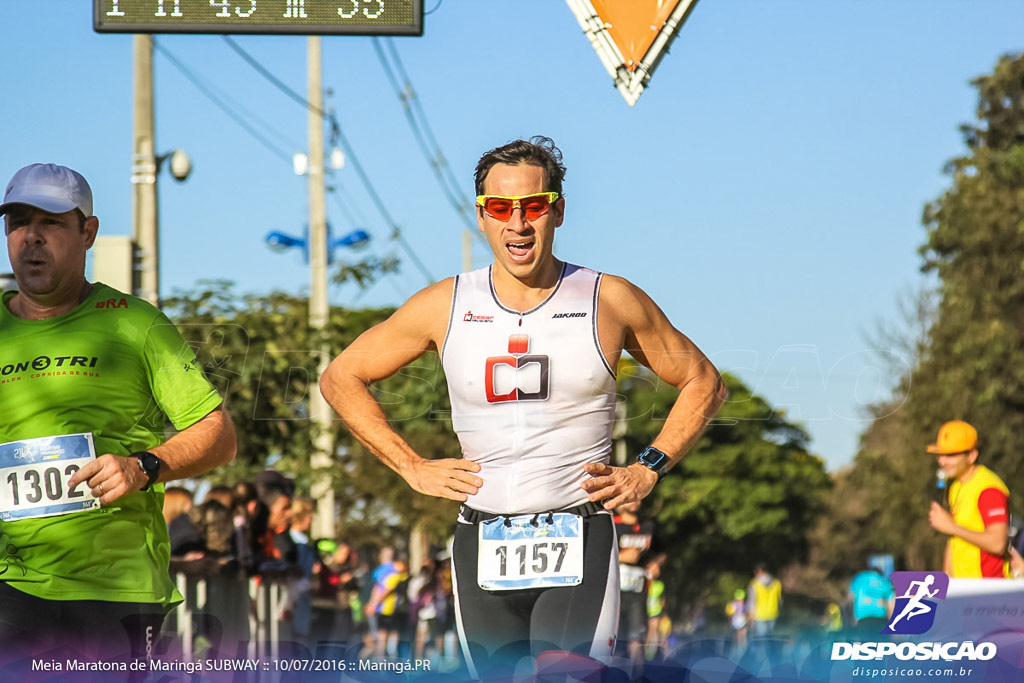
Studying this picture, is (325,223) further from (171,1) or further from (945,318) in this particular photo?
(945,318)

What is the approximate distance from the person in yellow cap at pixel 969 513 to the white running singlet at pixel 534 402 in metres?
3.42

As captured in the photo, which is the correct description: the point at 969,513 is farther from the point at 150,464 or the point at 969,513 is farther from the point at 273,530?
the point at 150,464

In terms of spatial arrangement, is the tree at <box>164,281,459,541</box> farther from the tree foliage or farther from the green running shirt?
the tree foliage

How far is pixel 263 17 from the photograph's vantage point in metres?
6.46

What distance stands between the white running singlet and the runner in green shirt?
791 millimetres

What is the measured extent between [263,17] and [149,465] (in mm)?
2656

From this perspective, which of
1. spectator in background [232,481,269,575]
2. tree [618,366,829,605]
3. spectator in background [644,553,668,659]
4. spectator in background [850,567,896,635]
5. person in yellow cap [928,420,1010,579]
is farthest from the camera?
tree [618,366,829,605]

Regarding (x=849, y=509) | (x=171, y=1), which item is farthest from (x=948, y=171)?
(x=849, y=509)

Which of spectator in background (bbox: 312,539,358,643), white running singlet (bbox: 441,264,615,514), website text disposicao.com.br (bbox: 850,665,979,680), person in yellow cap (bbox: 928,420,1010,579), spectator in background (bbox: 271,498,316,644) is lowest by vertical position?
spectator in background (bbox: 312,539,358,643)

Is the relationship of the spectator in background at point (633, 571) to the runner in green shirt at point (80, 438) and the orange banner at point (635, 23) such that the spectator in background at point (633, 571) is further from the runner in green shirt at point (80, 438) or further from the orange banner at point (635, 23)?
the runner in green shirt at point (80, 438)

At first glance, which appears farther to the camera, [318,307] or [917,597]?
[318,307]

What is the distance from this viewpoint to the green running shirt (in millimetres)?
4508

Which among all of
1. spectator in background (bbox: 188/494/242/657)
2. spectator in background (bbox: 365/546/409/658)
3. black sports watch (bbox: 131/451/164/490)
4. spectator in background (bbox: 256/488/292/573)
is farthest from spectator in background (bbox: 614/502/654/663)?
black sports watch (bbox: 131/451/164/490)

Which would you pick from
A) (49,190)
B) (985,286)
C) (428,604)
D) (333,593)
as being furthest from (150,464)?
(985,286)
